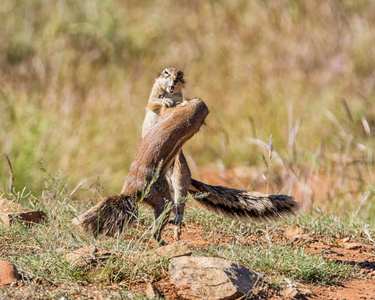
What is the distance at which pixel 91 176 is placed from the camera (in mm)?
7449

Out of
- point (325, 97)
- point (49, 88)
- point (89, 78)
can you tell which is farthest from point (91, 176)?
point (325, 97)

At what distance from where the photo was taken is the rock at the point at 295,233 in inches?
176

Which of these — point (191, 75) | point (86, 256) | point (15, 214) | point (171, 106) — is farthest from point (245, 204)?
point (191, 75)

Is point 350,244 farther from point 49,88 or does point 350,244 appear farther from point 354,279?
point 49,88

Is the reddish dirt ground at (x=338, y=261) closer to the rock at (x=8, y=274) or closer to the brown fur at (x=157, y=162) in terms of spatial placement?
the brown fur at (x=157, y=162)

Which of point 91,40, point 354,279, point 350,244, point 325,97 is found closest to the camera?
point 354,279

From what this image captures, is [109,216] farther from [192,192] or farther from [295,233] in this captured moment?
[295,233]

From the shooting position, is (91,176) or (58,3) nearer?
(91,176)

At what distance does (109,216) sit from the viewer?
3238 millimetres

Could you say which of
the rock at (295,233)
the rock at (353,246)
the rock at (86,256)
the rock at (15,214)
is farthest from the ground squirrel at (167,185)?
the rock at (15,214)

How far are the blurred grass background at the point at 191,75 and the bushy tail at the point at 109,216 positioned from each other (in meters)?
3.51

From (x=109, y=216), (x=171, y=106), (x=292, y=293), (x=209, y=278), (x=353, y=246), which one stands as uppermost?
(x=171, y=106)

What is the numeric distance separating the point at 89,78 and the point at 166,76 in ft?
21.4

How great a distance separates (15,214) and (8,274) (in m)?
1.09
